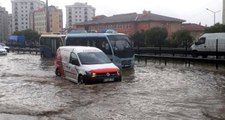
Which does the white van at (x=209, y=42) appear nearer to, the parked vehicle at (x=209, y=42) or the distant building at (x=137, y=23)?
the parked vehicle at (x=209, y=42)

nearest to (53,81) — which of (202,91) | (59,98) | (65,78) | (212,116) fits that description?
(65,78)

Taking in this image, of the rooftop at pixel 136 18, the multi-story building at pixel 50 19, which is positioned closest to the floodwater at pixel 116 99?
the rooftop at pixel 136 18

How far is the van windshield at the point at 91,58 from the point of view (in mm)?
16016

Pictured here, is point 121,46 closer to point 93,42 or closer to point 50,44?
point 93,42

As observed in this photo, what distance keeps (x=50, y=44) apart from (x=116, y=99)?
981 inches

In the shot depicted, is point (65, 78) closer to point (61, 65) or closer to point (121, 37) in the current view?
point (61, 65)

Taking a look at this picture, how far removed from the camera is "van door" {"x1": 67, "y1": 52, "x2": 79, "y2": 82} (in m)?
15.9

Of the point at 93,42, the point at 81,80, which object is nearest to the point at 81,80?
the point at 81,80

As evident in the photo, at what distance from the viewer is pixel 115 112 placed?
9.82 meters

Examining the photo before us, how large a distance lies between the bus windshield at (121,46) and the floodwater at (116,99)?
5.73 metres

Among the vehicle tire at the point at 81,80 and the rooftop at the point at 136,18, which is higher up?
the rooftop at the point at 136,18

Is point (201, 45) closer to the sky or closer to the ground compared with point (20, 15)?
closer to the ground

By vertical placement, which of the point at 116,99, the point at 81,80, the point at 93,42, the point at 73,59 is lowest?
the point at 116,99

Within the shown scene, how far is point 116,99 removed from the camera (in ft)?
38.9
